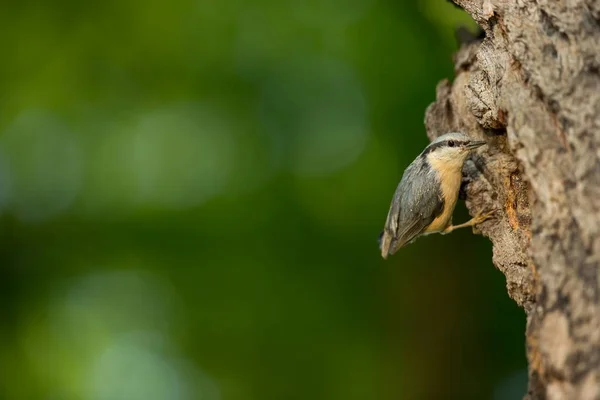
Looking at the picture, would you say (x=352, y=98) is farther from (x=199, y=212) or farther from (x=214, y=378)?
(x=214, y=378)

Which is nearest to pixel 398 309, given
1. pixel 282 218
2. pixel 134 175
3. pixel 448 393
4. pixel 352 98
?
pixel 448 393

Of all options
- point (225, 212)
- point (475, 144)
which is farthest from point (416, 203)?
point (225, 212)

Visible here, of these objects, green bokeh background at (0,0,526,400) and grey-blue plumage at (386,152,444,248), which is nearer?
grey-blue plumage at (386,152,444,248)

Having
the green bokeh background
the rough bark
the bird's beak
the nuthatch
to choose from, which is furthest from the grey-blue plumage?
the green bokeh background

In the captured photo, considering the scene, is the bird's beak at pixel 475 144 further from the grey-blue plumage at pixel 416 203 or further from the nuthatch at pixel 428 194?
the grey-blue plumage at pixel 416 203

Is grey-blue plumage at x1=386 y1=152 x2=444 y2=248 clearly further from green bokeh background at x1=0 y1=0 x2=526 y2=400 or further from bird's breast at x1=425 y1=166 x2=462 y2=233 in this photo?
green bokeh background at x1=0 y1=0 x2=526 y2=400

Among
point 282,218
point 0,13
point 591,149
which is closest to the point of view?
point 591,149

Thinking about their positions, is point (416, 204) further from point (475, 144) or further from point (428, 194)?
point (475, 144)
